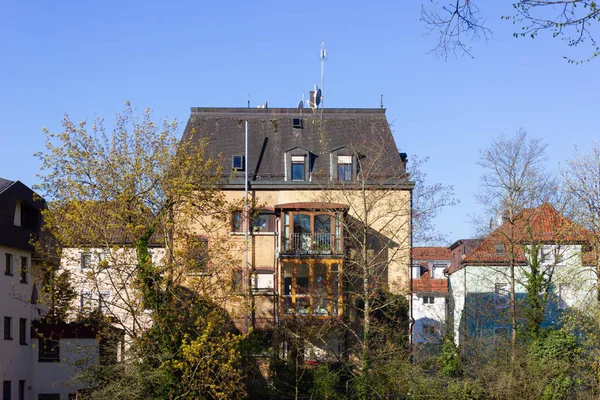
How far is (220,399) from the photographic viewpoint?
2566 centimetres

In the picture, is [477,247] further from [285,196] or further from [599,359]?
[599,359]

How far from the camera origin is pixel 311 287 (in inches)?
1451

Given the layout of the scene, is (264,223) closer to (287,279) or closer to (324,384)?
(287,279)

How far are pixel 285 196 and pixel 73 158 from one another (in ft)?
49.0

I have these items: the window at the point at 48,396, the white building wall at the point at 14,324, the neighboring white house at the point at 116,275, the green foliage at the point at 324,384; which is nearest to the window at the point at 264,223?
the green foliage at the point at 324,384

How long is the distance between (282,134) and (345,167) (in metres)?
4.16

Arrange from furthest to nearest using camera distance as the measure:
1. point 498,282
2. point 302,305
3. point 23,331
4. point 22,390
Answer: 1. point 498,282
2. point 23,331
3. point 22,390
4. point 302,305

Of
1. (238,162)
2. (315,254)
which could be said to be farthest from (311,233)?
(238,162)

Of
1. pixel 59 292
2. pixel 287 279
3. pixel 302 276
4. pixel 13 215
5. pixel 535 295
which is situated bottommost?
pixel 535 295

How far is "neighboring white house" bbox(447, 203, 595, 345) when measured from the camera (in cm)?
3475

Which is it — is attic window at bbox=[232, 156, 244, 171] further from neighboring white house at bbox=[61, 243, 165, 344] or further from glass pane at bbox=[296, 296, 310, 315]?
neighboring white house at bbox=[61, 243, 165, 344]

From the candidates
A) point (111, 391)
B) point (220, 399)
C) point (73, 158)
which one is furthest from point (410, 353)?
point (73, 158)

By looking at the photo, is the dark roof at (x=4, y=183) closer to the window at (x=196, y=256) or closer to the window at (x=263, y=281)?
the window at (x=263, y=281)

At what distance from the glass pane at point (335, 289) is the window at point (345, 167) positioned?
17.1 feet
